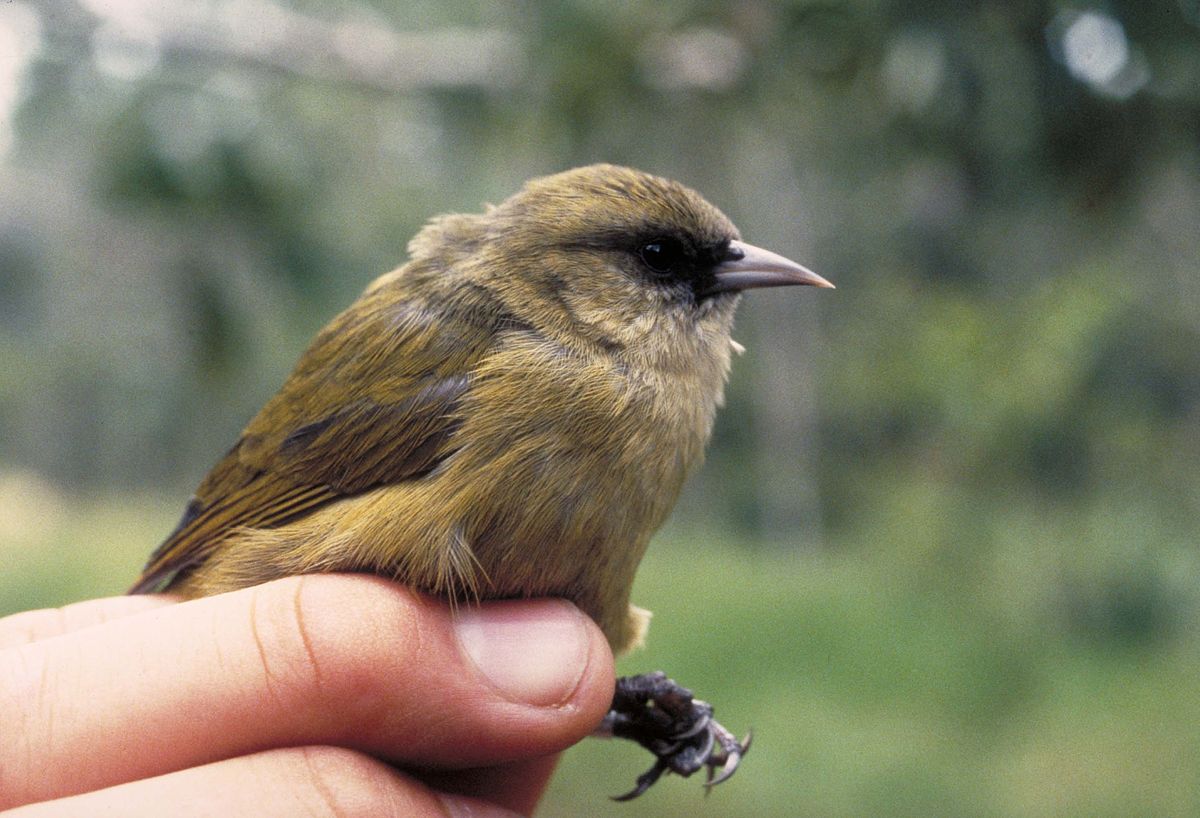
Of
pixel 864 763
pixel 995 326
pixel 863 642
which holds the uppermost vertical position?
pixel 995 326

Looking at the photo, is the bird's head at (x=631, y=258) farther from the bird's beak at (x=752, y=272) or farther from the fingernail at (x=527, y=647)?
the fingernail at (x=527, y=647)

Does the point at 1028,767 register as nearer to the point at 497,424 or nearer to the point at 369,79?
the point at 497,424

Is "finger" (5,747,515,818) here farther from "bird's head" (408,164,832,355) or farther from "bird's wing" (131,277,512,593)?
"bird's head" (408,164,832,355)

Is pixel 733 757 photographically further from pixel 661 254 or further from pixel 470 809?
pixel 661 254

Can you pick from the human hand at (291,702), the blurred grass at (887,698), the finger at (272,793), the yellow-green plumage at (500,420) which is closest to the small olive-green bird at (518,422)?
the yellow-green plumage at (500,420)

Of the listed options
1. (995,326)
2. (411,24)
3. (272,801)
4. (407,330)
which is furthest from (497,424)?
(411,24)

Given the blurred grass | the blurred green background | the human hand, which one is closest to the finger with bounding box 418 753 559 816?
the human hand
